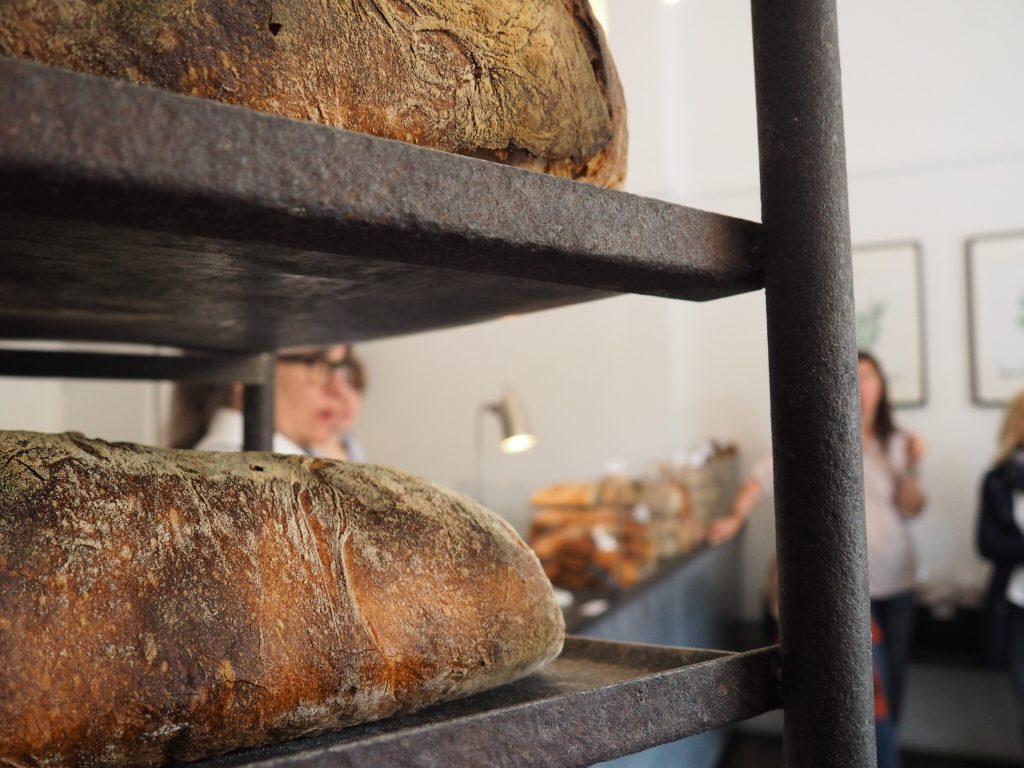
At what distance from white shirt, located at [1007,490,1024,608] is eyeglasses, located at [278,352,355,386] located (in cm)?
280

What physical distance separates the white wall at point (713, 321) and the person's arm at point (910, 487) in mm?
621

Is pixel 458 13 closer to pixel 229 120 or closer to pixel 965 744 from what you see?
pixel 229 120

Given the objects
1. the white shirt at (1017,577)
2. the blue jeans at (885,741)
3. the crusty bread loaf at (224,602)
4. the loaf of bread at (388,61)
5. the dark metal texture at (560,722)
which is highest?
the loaf of bread at (388,61)

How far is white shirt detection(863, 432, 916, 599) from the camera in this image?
4.26m

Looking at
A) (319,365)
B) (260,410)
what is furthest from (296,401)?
(260,410)

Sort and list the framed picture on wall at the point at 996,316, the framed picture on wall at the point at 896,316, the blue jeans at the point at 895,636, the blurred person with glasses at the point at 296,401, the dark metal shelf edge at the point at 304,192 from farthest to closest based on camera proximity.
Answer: the framed picture on wall at the point at 896,316 < the framed picture on wall at the point at 996,316 < the blue jeans at the point at 895,636 < the blurred person with glasses at the point at 296,401 < the dark metal shelf edge at the point at 304,192

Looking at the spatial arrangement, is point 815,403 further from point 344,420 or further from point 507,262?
point 344,420

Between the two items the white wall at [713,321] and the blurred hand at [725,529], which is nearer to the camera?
the blurred hand at [725,529]

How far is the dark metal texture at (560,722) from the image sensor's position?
1.44ft

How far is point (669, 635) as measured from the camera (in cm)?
380

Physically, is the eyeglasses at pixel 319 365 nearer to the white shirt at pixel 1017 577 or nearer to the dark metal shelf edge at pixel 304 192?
the dark metal shelf edge at pixel 304 192

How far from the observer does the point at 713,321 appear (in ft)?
17.6

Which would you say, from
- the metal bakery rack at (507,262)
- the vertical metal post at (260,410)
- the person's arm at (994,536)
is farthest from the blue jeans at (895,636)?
→ the metal bakery rack at (507,262)

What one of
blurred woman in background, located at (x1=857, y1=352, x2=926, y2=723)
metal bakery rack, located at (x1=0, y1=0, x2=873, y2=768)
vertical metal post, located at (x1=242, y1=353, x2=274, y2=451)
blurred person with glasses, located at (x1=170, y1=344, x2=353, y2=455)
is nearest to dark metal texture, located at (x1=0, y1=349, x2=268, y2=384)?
vertical metal post, located at (x1=242, y1=353, x2=274, y2=451)
